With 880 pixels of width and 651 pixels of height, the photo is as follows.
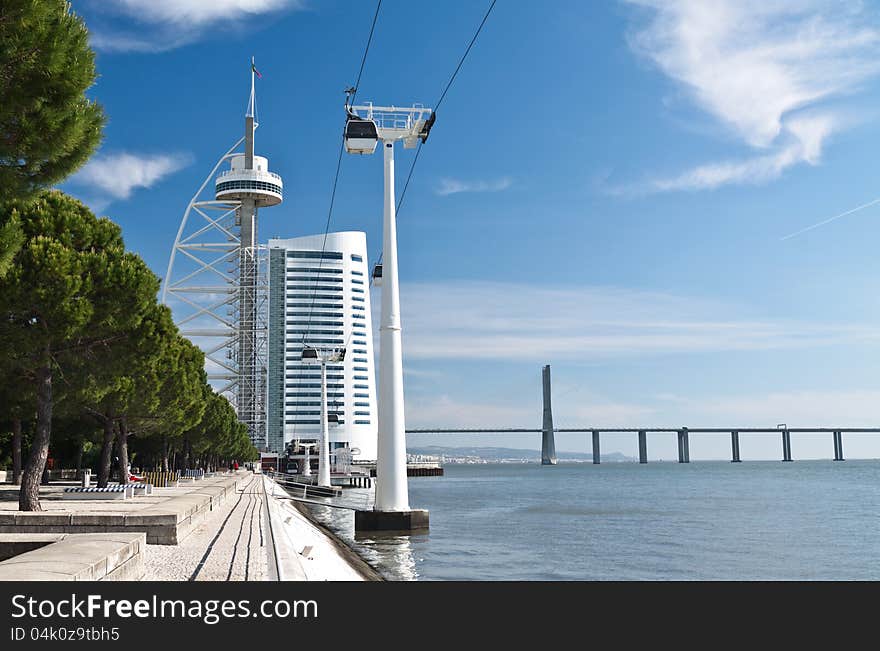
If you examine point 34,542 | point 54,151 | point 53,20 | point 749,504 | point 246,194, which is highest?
point 246,194

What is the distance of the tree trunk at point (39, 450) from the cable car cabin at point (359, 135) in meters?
10.2

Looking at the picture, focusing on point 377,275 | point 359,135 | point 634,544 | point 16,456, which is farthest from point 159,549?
point 16,456

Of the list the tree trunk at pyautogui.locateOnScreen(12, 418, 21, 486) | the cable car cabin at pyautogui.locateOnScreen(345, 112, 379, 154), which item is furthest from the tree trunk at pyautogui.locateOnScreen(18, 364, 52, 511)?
the tree trunk at pyautogui.locateOnScreen(12, 418, 21, 486)

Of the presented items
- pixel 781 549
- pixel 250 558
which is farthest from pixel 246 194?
pixel 250 558

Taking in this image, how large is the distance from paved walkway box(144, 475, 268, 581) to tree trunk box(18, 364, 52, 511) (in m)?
3.97

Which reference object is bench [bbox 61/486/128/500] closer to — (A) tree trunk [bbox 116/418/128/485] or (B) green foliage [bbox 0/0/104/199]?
(A) tree trunk [bbox 116/418/128/485]

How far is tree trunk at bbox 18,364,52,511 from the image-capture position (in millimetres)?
20531

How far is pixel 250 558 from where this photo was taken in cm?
1448

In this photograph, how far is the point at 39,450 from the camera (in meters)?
21.3
